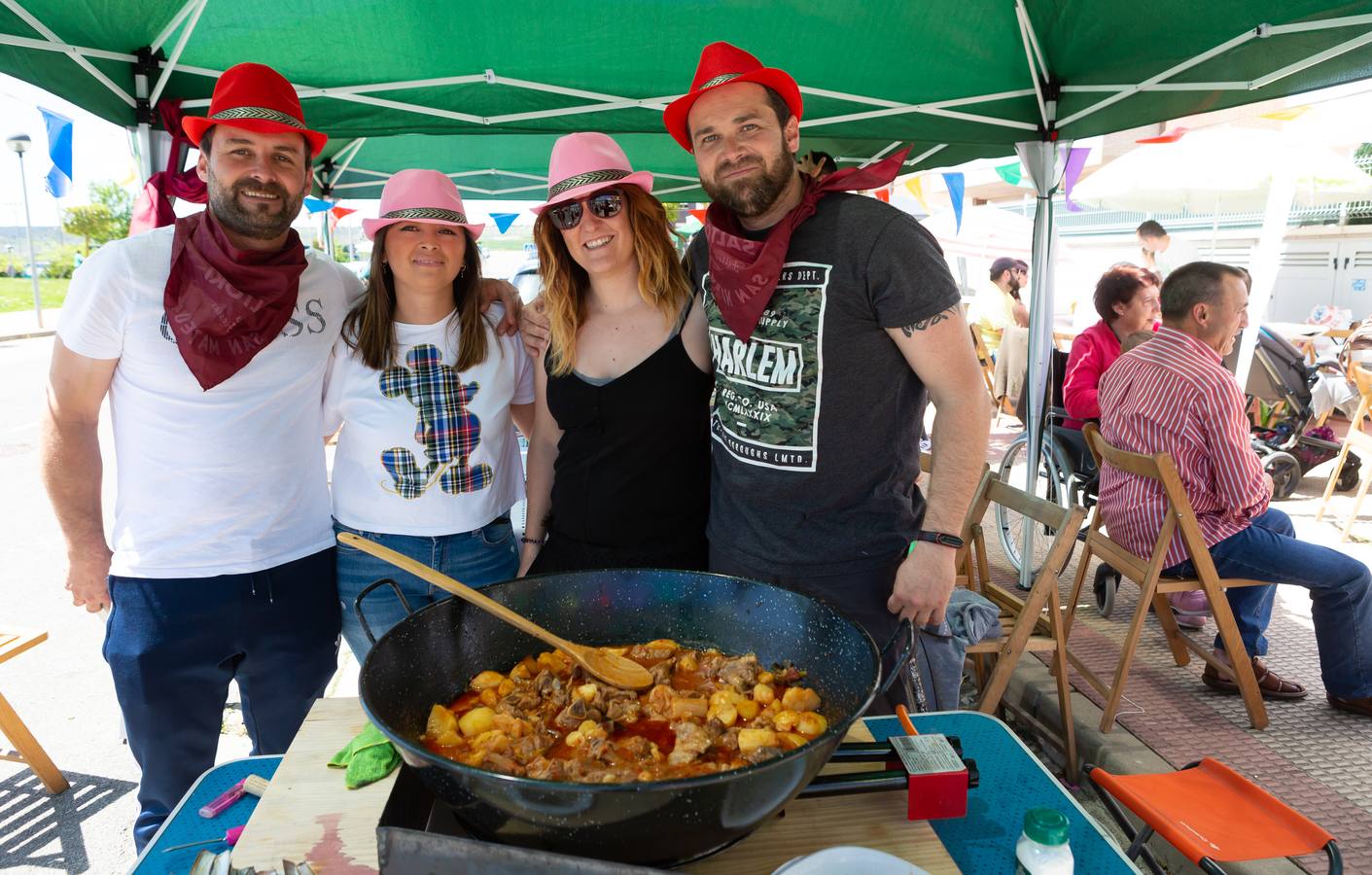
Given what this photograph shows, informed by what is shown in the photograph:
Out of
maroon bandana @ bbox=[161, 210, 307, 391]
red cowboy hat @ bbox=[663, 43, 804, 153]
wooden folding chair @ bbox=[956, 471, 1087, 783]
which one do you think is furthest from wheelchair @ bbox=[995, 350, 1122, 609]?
maroon bandana @ bbox=[161, 210, 307, 391]

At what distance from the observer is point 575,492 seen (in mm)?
2395

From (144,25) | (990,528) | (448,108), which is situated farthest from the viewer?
(990,528)

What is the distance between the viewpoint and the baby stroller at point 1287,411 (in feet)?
23.0

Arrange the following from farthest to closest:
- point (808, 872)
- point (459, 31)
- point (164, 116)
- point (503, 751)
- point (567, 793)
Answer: point (459, 31) → point (164, 116) → point (503, 751) → point (808, 872) → point (567, 793)

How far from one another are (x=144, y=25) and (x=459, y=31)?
125 centimetres

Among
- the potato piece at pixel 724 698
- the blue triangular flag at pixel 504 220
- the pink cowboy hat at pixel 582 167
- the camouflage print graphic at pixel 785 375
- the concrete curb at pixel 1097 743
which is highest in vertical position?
the blue triangular flag at pixel 504 220

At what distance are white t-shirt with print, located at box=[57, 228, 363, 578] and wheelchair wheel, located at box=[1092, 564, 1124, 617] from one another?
419 cm

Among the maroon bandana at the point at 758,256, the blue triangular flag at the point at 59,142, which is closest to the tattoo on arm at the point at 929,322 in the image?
the maroon bandana at the point at 758,256

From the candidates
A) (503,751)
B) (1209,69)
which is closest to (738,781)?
(503,751)

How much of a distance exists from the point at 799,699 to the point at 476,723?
0.55 meters

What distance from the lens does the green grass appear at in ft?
98.5

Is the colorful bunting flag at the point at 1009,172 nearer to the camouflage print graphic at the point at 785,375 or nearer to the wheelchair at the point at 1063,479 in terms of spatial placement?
the wheelchair at the point at 1063,479

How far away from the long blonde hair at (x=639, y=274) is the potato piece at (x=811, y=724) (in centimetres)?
126

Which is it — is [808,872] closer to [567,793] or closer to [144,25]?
[567,793]
